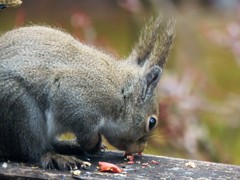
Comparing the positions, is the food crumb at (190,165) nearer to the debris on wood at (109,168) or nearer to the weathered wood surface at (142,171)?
the weathered wood surface at (142,171)

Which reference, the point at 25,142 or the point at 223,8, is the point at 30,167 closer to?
the point at 25,142

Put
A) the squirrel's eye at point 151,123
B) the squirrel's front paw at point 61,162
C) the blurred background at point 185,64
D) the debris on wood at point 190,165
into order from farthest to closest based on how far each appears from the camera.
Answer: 1. the blurred background at point 185,64
2. the squirrel's eye at point 151,123
3. the debris on wood at point 190,165
4. the squirrel's front paw at point 61,162

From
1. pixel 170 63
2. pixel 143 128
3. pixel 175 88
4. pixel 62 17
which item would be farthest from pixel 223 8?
pixel 143 128

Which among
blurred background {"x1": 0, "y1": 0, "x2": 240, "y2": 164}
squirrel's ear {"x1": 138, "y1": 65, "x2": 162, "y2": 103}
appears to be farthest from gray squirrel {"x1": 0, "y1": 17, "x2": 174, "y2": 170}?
blurred background {"x1": 0, "y1": 0, "x2": 240, "y2": 164}

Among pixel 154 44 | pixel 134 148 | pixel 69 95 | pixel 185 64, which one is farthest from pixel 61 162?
pixel 185 64

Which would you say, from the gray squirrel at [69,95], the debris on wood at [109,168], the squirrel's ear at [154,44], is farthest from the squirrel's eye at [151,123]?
the debris on wood at [109,168]

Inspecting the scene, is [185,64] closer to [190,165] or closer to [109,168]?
[190,165]

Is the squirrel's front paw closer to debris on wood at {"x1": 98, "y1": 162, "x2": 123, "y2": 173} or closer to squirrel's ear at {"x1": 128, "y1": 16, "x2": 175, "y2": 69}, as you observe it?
debris on wood at {"x1": 98, "y1": 162, "x2": 123, "y2": 173}

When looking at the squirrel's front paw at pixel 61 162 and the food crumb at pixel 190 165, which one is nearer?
the squirrel's front paw at pixel 61 162
